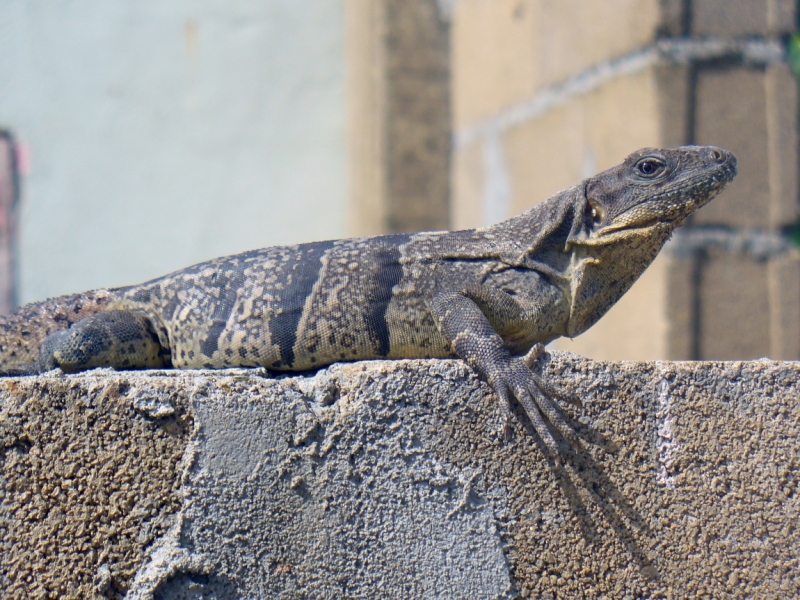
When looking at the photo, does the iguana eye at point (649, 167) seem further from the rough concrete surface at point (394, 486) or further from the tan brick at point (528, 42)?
the tan brick at point (528, 42)

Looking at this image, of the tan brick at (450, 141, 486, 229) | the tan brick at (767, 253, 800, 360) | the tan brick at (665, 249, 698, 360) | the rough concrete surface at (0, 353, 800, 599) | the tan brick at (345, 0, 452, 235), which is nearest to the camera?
the rough concrete surface at (0, 353, 800, 599)

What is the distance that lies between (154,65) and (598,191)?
26.5 ft

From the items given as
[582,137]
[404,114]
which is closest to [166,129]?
[404,114]

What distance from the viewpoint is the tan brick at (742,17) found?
698 centimetres

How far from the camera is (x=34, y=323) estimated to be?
4.45 metres

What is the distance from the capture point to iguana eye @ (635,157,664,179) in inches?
166

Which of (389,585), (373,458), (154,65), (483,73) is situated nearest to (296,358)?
(373,458)

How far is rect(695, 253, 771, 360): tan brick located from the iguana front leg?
331 centimetres

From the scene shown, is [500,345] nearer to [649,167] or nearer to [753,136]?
[649,167]

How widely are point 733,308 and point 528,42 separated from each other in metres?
3.16

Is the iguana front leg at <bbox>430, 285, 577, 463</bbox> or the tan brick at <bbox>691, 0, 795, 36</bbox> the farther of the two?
the tan brick at <bbox>691, 0, 795, 36</bbox>

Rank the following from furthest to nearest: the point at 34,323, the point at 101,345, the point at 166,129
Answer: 1. the point at 166,129
2. the point at 34,323
3. the point at 101,345

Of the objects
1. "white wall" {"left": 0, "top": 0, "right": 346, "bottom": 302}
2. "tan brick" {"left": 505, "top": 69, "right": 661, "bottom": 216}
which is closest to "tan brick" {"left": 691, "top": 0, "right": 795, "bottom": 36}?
"tan brick" {"left": 505, "top": 69, "right": 661, "bottom": 216}

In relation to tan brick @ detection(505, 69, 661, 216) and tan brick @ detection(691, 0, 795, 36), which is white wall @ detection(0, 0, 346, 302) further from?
tan brick @ detection(691, 0, 795, 36)
